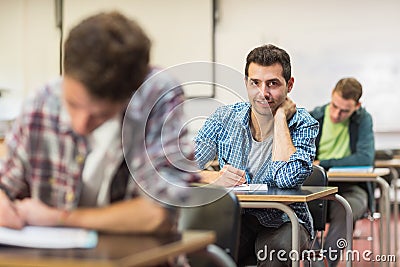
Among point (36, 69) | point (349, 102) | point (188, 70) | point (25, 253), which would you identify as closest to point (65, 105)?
point (25, 253)

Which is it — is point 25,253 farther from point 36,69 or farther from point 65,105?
point 36,69

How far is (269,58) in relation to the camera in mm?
3033

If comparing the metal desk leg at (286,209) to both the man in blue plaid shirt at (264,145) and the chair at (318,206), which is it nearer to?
the man in blue plaid shirt at (264,145)

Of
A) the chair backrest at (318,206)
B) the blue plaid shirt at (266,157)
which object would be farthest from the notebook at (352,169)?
the blue plaid shirt at (266,157)

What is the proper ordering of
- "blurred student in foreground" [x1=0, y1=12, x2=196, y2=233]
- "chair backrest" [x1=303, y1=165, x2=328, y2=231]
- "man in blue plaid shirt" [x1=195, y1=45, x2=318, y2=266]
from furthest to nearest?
"chair backrest" [x1=303, y1=165, x2=328, y2=231] → "man in blue plaid shirt" [x1=195, y1=45, x2=318, y2=266] → "blurred student in foreground" [x1=0, y1=12, x2=196, y2=233]

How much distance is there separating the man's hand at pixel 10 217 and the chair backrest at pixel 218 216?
0.58m

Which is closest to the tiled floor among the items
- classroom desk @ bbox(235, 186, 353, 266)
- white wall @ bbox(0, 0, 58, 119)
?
classroom desk @ bbox(235, 186, 353, 266)

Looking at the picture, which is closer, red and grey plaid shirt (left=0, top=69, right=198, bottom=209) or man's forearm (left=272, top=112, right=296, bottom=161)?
red and grey plaid shirt (left=0, top=69, right=198, bottom=209)

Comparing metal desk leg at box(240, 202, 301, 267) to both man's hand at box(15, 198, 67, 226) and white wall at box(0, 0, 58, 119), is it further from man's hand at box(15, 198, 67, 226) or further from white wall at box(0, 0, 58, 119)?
white wall at box(0, 0, 58, 119)

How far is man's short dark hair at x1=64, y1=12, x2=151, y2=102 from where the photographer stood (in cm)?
139

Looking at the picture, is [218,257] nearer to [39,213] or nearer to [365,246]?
[39,213]

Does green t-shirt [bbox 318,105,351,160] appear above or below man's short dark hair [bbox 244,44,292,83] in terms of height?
below

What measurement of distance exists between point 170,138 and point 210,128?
1472 millimetres

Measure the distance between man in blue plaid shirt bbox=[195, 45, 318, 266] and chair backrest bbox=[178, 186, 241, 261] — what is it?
0.64 meters
